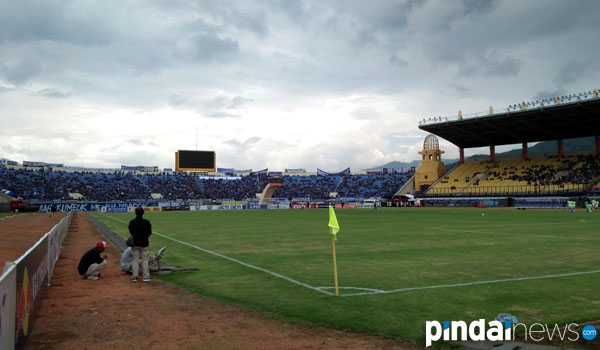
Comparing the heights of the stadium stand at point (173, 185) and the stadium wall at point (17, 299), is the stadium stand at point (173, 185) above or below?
above

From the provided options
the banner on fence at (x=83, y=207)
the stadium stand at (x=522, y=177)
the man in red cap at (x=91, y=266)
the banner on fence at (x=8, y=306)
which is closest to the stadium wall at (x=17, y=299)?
the banner on fence at (x=8, y=306)

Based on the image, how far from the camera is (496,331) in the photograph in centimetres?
655

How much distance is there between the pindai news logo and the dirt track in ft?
2.02

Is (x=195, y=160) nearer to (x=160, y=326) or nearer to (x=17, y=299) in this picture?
(x=160, y=326)

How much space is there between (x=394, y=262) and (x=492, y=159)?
261 ft

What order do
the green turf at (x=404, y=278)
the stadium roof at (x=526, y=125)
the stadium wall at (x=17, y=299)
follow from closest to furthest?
the stadium wall at (x=17, y=299) < the green turf at (x=404, y=278) < the stadium roof at (x=526, y=125)

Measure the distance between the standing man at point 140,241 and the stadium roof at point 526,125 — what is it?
64.1 m

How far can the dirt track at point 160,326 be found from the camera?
20.9 ft

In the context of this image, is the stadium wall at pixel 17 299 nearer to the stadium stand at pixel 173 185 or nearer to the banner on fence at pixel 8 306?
the banner on fence at pixel 8 306

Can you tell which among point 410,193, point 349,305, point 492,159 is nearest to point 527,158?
point 492,159

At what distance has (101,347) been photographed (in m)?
6.31

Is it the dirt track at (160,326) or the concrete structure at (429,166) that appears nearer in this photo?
the dirt track at (160,326)

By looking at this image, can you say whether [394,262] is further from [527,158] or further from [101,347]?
[527,158]

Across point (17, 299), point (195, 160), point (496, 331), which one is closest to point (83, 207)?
point (195, 160)
